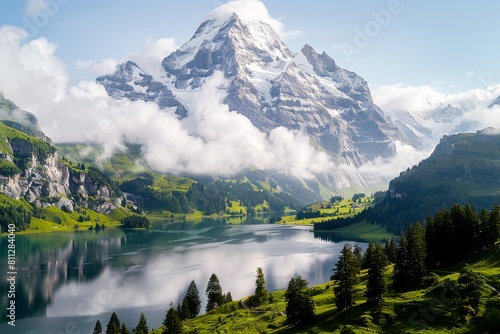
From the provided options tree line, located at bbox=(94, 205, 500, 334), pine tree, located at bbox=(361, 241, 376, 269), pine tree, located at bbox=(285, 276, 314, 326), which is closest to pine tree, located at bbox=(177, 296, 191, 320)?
tree line, located at bbox=(94, 205, 500, 334)

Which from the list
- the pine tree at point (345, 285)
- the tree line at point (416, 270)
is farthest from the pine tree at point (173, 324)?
the pine tree at point (345, 285)

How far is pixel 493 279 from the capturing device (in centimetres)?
6956

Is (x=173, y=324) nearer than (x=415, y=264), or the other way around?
(x=415, y=264)

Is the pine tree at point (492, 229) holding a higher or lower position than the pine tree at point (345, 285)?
higher

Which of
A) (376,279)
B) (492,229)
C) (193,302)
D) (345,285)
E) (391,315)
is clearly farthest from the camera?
(193,302)

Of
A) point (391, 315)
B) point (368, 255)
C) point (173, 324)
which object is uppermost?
point (368, 255)

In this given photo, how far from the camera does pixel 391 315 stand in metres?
66.8

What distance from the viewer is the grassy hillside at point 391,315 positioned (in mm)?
60906

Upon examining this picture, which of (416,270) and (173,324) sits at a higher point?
(416,270)

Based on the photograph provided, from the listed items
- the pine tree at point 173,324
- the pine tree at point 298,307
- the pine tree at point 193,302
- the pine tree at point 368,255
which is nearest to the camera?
the pine tree at point 298,307

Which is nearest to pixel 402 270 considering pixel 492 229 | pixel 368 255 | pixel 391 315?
pixel 391 315

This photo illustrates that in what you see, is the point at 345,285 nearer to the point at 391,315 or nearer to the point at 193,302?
the point at 391,315

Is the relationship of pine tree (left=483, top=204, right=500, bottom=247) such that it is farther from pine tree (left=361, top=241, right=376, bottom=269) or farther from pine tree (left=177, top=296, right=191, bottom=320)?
pine tree (left=177, top=296, right=191, bottom=320)

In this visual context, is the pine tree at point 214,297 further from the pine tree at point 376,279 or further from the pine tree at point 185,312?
the pine tree at point 376,279
